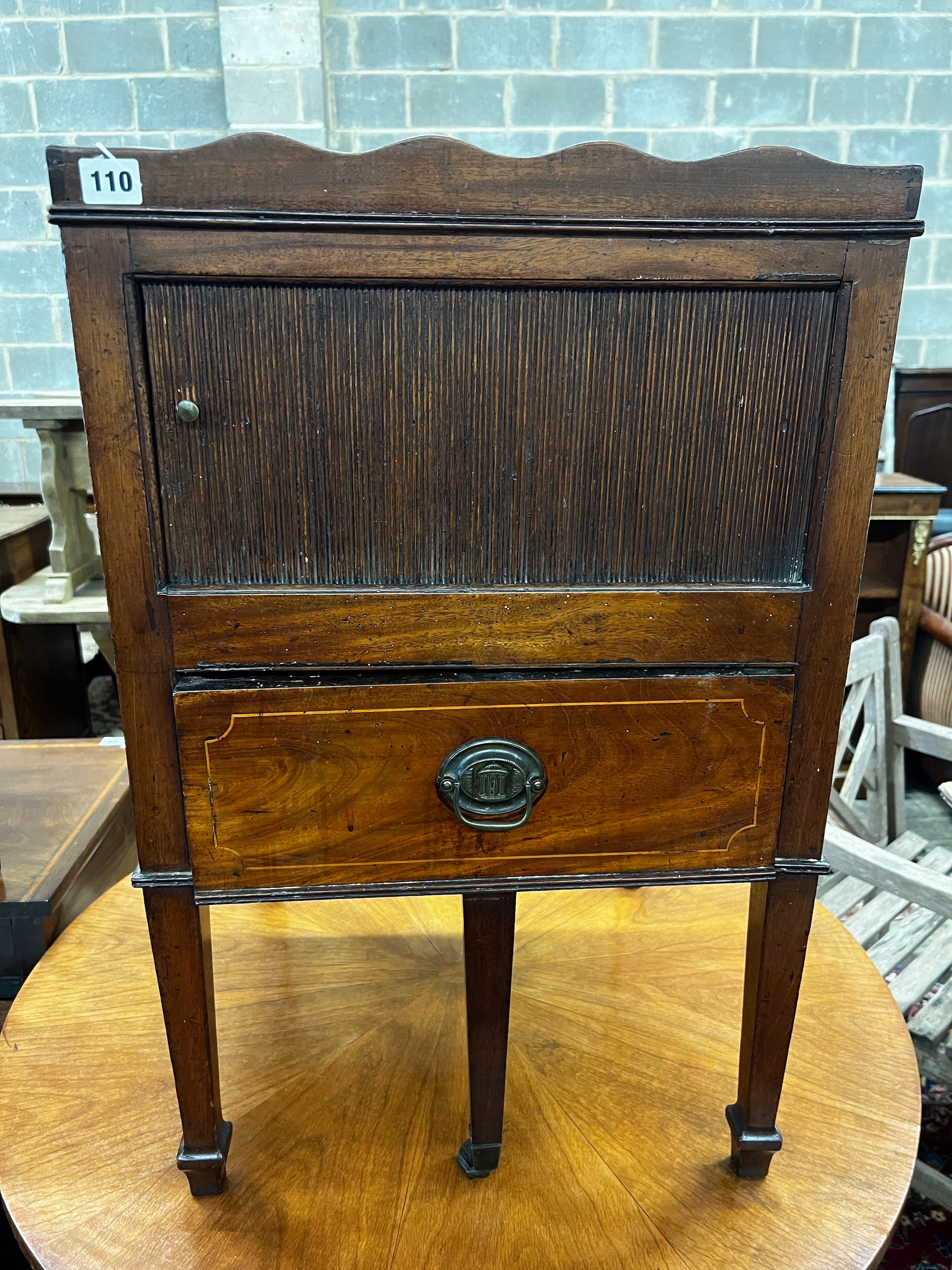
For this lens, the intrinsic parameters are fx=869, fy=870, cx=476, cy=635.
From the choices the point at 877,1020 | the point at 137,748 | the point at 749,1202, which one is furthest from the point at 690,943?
the point at 137,748

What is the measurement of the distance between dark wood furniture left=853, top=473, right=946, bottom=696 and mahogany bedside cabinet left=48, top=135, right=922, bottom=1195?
1.83 metres

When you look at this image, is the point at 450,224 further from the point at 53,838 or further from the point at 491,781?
the point at 53,838

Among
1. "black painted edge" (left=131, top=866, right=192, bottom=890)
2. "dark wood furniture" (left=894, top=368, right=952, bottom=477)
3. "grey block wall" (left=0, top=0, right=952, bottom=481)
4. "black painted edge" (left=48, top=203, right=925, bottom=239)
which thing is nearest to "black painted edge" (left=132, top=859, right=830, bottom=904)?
"black painted edge" (left=131, top=866, right=192, bottom=890)

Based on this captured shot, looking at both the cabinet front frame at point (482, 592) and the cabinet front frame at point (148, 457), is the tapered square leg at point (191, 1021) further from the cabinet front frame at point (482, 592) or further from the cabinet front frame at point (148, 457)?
the cabinet front frame at point (482, 592)

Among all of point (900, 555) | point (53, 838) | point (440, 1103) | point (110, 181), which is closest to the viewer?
point (110, 181)

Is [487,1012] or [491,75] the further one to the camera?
[491,75]

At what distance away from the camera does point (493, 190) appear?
0.52 m

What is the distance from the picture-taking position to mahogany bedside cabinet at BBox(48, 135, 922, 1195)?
0.52 metres

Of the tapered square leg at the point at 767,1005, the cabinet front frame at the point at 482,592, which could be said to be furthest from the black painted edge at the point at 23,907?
the tapered square leg at the point at 767,1005

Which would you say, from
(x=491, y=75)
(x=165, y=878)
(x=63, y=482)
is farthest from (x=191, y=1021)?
(x=491, y=75)

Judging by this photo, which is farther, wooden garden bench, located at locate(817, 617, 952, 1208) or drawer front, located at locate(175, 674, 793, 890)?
wooden garden bench, located at locate(817, 617, 952, 1208)

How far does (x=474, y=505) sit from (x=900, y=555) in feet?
7.34

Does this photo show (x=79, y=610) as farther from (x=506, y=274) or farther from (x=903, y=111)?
(x=903, y=111)

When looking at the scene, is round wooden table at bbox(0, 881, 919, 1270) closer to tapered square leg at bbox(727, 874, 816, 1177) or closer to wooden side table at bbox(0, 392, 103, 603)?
tapered square leg at bbox(727, 874, 816, 1177)
